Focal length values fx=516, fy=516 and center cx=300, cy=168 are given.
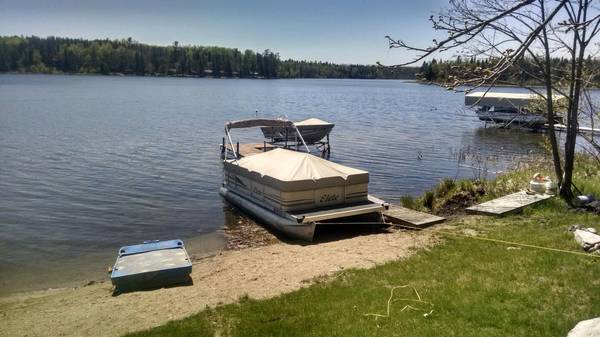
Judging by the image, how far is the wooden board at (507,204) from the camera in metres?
14.2

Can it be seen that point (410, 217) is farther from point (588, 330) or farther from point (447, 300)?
point (588, 330)

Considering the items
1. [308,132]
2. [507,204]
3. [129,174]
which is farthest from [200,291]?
[308,132]

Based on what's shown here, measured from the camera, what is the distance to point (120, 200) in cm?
2091

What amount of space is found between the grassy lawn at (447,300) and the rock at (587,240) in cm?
18

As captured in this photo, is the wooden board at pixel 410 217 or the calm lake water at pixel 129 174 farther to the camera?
the calm lake water at pixel 129 174

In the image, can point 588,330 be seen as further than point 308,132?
No

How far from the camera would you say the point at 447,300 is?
774 centimetres

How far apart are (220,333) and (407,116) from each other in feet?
195

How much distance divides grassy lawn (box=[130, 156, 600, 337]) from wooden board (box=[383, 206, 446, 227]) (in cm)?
346

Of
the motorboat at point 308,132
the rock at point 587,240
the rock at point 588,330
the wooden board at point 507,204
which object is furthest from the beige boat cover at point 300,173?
the motorboat at point 308,132

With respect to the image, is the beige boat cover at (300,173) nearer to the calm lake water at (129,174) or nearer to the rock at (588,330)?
the calm lake water at (129,174)

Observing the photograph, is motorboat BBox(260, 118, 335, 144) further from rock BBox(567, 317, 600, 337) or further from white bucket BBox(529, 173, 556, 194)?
rock BBox(567, 317, 600, 337)

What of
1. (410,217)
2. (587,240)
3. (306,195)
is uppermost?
(587,240)

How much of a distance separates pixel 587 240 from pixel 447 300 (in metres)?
4.11
